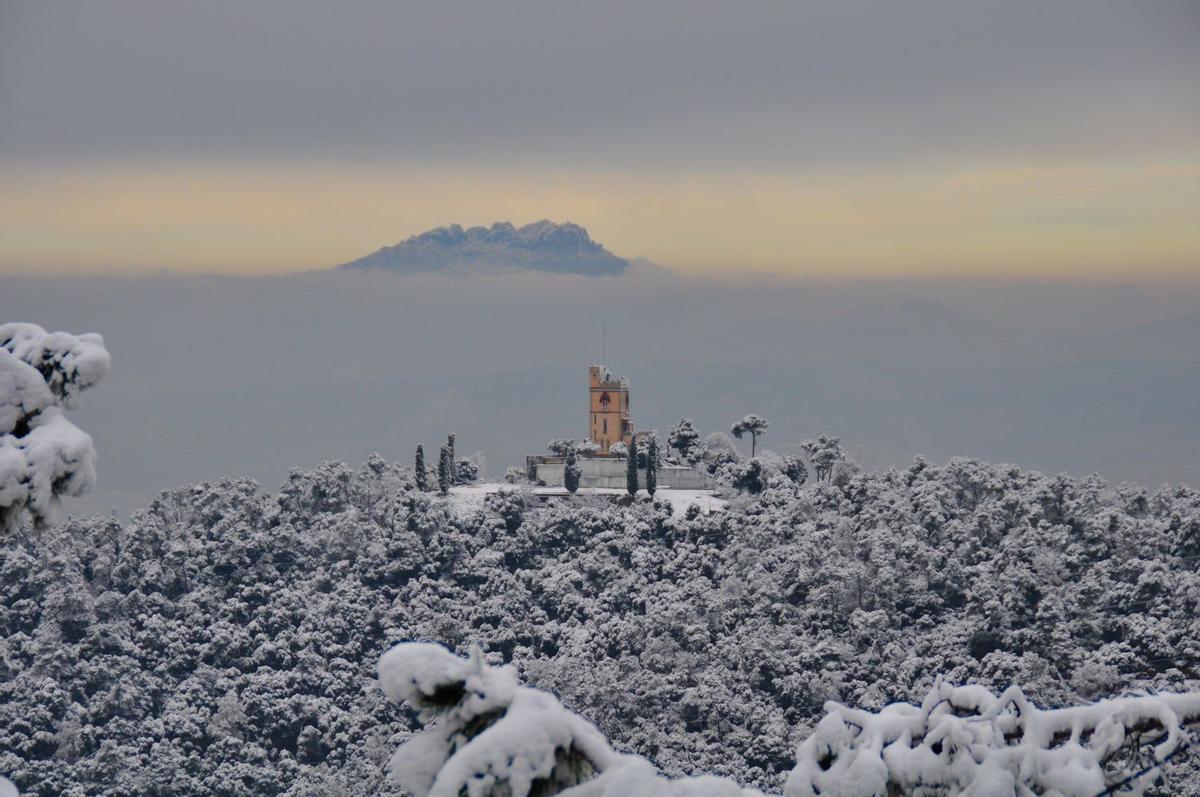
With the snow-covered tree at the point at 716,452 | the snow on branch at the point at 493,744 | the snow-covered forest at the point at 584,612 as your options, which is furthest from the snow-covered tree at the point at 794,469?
the snow on branch at the point at 493,744

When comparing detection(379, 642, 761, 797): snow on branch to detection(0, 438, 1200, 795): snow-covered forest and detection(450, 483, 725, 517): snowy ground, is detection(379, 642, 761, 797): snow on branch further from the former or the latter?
detection(450, 483, 725, 517): snowy ground

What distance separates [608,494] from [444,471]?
900cm

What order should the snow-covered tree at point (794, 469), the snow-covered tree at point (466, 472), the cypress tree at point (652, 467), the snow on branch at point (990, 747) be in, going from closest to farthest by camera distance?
the snow on branch at point (990, 747) < the cypress tree at point (652, 467) < the snow-covered tree at point (794, 469) < the snow-covered tree at point (466, 472)

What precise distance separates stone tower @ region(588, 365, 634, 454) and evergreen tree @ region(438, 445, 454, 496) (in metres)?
13.2

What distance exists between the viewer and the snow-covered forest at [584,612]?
3157 inches

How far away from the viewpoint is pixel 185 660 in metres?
92.5

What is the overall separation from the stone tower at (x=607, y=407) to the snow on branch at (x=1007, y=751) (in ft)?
335

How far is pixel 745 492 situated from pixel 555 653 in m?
16.7

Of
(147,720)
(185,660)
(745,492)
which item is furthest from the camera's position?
(745,492)

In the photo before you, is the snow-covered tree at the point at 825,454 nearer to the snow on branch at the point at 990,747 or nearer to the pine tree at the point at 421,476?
the pine tree at the point at 421,476

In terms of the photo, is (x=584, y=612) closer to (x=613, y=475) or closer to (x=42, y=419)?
(x=613, y=475)

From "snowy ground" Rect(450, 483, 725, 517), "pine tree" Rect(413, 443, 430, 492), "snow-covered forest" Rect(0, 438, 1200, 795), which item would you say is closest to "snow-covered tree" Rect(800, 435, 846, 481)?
"snow-covered forest" Rect(0, 438, 1200, 795)

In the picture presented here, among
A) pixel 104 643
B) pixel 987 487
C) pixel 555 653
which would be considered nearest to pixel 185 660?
pixel 104 643

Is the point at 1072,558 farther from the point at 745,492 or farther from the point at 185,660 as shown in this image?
the point at 185,660
